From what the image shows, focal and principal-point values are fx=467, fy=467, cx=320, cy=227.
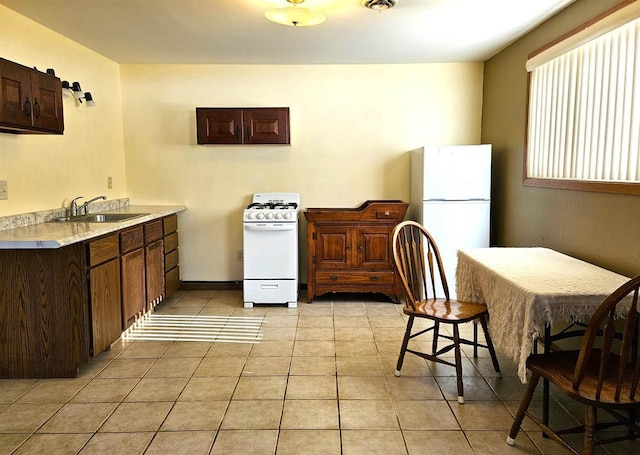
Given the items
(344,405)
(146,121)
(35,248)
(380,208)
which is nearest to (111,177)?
(146,121)

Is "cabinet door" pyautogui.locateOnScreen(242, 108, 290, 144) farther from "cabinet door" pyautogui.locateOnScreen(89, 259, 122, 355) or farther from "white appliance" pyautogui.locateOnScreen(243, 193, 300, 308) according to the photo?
"cabinet door" pyautogui.locateOnScreen(89, 259, 122, 355)

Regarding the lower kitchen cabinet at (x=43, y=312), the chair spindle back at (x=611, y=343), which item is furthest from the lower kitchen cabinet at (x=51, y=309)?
the chair spindle back at (x=611, y=343)

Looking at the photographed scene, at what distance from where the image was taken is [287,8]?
2.74 meters

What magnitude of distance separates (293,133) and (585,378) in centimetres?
348

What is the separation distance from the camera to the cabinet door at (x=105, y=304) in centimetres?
281

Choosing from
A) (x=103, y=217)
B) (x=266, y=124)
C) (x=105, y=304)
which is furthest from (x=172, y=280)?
(x=266, y=124)

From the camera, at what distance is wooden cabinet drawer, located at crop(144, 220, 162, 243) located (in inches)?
147

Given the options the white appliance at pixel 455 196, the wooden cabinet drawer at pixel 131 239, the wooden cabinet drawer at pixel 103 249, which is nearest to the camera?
the wooden cabinet drawer at pixel 103 249

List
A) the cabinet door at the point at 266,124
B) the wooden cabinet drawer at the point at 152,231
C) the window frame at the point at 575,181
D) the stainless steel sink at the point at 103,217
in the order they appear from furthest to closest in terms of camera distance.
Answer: the cabinet door at the point at 266,124 < the wooden cabinet drawer at the point at 152,231 < the stainless steel sink at the point at 103,217 < the window frame at the point at 575,181

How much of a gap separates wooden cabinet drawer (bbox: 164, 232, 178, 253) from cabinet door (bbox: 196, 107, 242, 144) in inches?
38.8

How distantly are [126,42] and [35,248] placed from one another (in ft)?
6.99

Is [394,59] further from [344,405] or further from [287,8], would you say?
[344,405]

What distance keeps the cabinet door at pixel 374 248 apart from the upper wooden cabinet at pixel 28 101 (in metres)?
2.57

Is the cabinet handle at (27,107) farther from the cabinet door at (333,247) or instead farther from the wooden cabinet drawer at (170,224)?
the cabinet door at (333,247)
